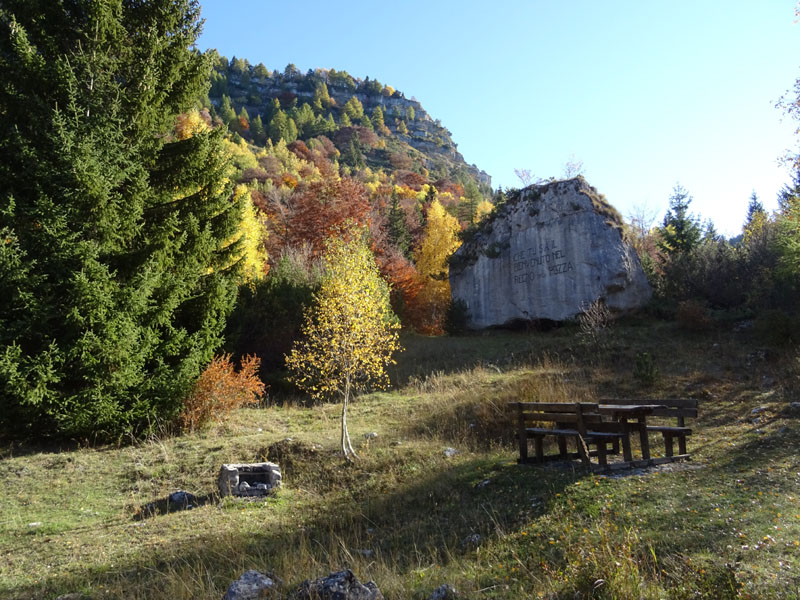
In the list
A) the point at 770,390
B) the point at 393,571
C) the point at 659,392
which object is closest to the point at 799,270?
the point at 770,390

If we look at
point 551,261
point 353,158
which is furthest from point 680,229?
point 353,158

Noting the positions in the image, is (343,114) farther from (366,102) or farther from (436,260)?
(436,260)

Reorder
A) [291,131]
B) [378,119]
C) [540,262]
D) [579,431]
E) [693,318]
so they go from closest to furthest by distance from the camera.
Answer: [579,431] → [693,318] → [540,262] → [291,131] → [378,119]

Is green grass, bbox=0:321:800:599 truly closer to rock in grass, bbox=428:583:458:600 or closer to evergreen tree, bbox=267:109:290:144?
rock in grass, bbox=428:583:458:600

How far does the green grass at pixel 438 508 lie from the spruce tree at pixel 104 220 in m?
1.56

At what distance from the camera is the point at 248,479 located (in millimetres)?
9539

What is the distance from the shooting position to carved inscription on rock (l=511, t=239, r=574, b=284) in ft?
70.2

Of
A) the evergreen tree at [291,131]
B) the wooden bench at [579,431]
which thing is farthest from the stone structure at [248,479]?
the evergreen tree at [291,131]

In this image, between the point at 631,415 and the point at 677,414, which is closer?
the point at 631,415

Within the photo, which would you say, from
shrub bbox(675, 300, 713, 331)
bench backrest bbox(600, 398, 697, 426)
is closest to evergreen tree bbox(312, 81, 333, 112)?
shrub bbox(675, 300, 713, 331)

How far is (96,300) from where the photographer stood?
1040cm

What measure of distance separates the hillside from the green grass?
8562 cm

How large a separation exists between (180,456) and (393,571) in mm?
7617

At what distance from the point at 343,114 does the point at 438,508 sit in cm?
12473
